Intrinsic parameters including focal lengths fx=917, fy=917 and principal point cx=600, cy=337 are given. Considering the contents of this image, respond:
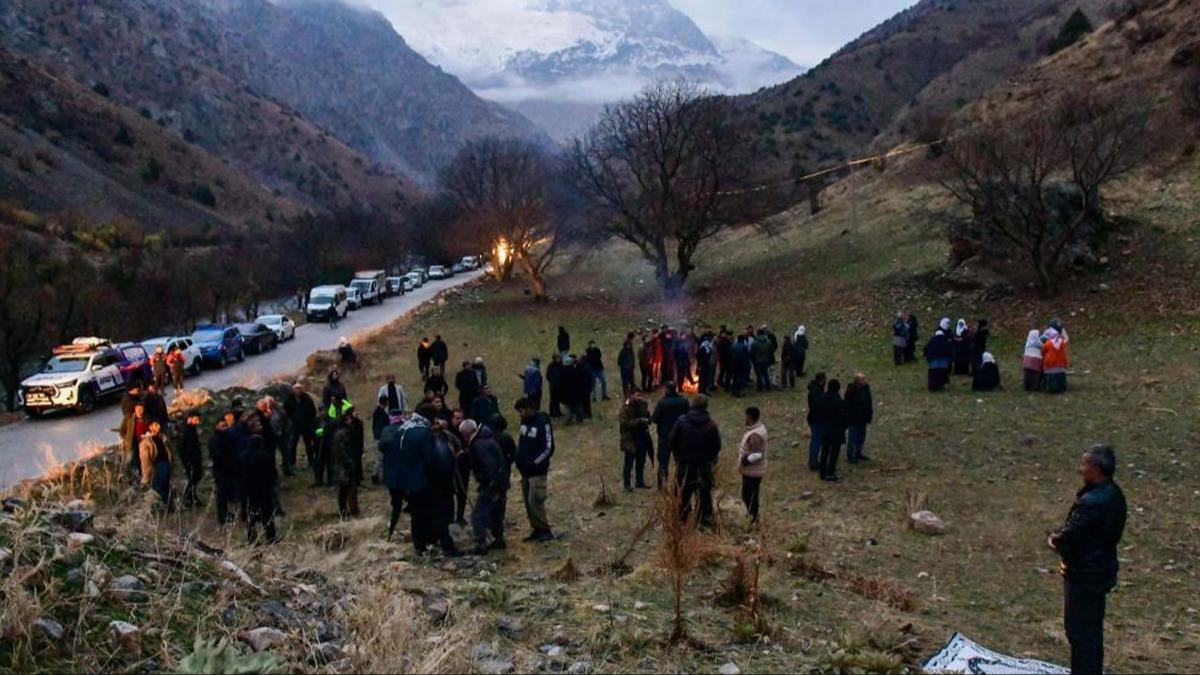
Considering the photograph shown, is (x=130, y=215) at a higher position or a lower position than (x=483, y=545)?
higher

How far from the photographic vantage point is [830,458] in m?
13.6

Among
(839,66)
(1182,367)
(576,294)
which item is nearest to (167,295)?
(576,294)

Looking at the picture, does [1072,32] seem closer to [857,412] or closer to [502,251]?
[502,251]

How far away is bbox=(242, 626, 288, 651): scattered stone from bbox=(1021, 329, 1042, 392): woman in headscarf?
16.1 metres

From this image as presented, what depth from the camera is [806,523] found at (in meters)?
11.4

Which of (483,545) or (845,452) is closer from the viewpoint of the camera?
(483,545)

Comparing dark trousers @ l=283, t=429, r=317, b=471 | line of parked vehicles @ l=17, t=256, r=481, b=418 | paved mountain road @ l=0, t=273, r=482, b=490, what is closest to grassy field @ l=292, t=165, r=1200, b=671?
dark trousers @ l=283, t=429, r=317, b=471

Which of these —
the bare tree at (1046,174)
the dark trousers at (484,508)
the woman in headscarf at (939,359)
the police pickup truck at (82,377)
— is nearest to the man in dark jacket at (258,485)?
the dark trousers at (484,508)

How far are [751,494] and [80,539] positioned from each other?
23.3ft

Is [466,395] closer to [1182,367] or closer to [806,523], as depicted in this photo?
[806,523]

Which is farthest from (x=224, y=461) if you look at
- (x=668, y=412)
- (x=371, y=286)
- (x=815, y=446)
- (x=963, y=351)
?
(x=371, y=286)

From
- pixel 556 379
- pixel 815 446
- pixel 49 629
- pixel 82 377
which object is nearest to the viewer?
pixel 49 629

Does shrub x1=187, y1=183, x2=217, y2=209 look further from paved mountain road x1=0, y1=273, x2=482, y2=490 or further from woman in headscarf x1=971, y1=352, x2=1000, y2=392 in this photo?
woman in headscarf x1=971, y1=352, x2=1000, y2=392

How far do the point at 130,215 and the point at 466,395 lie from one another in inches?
2852
